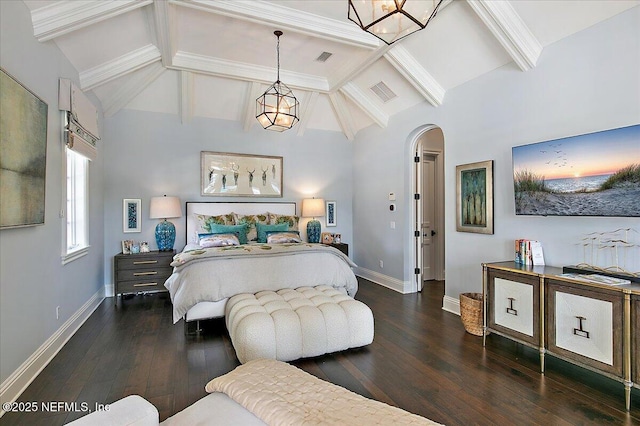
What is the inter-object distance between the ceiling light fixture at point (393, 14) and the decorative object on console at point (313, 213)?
12.8 ft

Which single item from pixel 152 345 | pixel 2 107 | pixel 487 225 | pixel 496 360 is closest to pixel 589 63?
pixel 487 225

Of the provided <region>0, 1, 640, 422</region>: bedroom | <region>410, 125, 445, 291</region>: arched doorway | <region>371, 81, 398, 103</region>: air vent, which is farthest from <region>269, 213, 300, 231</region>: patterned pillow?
<region>371, 81, 398, 103</region>: air vent

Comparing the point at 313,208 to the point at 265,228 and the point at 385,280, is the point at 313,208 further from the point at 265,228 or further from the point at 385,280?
the point at 385,280

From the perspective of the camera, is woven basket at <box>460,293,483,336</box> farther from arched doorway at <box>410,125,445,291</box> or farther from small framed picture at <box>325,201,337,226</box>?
small framed picture at <box>325,201,337,226</box>

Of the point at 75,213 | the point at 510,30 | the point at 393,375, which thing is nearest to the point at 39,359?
the point at 75,213

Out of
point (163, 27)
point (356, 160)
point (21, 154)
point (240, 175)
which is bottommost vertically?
point (21, 154)

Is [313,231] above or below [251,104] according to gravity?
below

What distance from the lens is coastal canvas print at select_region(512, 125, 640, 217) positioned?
2.38m

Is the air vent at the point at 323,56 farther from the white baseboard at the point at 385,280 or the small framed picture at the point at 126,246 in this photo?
the small framed picture at the point at 126,246

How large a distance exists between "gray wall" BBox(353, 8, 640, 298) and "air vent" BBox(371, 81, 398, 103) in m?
0.34

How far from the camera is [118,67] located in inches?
159

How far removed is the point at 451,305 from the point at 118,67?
5148 mm

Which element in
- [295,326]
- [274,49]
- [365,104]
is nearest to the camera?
[295,326]

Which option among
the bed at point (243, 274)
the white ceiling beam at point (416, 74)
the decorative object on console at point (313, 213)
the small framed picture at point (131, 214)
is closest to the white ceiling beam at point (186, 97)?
the small framed picture at point (131, 214)
